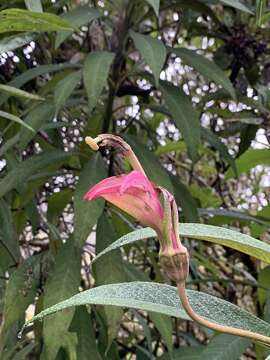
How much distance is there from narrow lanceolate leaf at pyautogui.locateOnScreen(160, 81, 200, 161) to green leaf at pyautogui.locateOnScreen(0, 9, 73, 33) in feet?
1.61

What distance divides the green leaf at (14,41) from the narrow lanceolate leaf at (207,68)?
35 cm

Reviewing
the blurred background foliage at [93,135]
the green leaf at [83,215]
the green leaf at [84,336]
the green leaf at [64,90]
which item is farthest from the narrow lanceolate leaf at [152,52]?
the green leaf at [84,336]

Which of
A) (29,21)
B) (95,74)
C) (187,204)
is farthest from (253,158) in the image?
(29,21)

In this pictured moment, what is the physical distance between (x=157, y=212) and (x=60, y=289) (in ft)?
2.42

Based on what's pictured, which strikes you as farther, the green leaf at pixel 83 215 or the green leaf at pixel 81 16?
the green leaf at pixel 81 16

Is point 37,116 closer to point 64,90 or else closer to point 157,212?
point 64,90

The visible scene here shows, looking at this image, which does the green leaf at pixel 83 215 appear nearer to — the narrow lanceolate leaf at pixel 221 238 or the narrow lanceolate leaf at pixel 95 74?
the narrow lanceolate leaf at pixel 95 74

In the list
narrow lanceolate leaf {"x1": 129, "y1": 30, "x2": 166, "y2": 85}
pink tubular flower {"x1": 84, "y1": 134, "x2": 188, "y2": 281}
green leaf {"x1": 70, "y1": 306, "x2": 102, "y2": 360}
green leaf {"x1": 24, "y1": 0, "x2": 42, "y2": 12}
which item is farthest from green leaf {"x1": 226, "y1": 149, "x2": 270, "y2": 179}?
pink tubular flower {"x1": 84, "y1": 134, "x2": 188, "y2": 281}

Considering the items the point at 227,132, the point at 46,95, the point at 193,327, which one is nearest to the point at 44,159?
the point at 46,95

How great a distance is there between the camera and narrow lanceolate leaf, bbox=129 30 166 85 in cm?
127

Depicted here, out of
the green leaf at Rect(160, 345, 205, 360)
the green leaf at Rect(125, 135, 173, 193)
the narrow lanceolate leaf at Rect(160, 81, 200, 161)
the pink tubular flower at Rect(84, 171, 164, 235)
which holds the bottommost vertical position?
the green leaf at Rect(160, 345, 205, 360)

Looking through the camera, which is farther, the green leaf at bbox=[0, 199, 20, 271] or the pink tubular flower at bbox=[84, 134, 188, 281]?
the green leaf at bbox=[0, 199, 20, 271]

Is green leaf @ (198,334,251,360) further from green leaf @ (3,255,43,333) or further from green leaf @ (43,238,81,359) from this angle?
green leaf @ (3,255,43,333)

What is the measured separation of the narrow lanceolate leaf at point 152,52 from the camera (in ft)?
4.15
